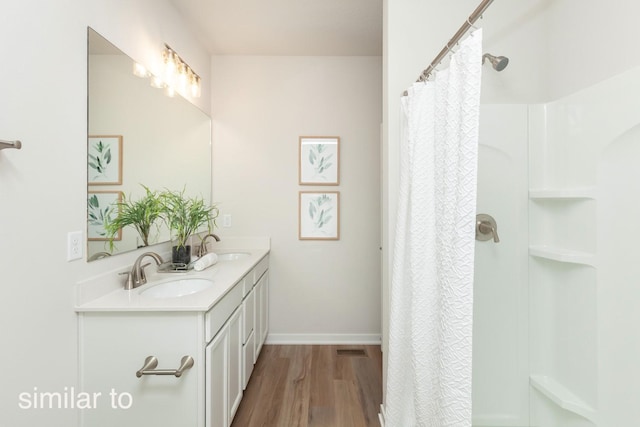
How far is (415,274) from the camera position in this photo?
1273mm

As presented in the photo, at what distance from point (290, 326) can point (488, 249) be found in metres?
1.99

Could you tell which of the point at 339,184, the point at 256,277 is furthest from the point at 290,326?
the point at 339,184

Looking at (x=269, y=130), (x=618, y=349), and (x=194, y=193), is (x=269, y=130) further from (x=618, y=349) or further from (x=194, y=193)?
(x=618, y=349)

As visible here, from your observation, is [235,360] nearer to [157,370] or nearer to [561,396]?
[157,370]

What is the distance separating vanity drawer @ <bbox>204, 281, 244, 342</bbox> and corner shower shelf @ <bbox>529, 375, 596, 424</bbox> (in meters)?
1.63

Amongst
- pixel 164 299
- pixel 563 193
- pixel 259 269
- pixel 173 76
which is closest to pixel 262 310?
pixel 259 269

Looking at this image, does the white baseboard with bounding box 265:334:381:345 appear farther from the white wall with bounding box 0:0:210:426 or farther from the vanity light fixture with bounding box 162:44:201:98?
the vanity light fixture with bounding box 162:44:201:98

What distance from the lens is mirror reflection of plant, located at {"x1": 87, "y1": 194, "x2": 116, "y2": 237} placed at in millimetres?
1383

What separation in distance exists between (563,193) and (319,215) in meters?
1.90

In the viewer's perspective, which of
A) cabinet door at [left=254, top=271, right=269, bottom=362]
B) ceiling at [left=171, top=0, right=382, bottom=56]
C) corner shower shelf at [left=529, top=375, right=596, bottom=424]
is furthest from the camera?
cabinet door at [left=254, top=271, right=269, bottom=362]

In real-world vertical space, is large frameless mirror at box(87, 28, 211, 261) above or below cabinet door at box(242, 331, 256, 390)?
above

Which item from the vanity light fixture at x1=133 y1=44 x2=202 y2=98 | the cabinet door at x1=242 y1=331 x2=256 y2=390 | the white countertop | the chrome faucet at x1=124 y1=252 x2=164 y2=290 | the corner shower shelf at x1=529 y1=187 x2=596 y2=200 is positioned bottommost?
the cabinet door at x1=242 y1=331 x2=256 y2=390

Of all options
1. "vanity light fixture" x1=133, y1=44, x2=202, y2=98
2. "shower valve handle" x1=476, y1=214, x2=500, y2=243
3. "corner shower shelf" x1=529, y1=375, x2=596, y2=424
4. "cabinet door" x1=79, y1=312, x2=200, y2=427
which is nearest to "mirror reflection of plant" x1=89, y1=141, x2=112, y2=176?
"vanity light fixture" x1=133, y1=44, x2=202, y2=98

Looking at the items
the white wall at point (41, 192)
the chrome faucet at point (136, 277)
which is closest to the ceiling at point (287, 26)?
the white wall at point (41, 192)
